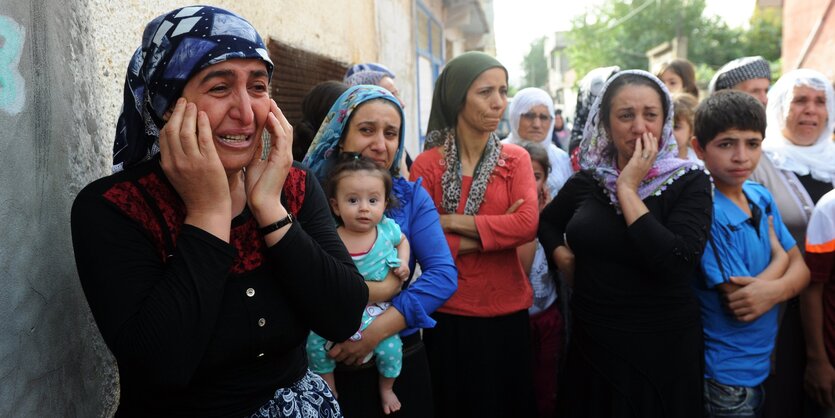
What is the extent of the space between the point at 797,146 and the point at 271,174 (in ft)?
10.4

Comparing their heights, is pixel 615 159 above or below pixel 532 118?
below

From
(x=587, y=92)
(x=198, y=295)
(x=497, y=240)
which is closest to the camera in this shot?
(x=198, y=295)

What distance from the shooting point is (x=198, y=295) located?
1.24m

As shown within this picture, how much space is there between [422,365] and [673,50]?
24876 millimetres

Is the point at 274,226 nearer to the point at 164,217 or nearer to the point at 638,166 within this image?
the point at 164,217

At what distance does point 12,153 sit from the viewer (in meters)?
1.41

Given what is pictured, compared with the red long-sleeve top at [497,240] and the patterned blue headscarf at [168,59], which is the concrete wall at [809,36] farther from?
the patterned blue headscarf at [168,59]

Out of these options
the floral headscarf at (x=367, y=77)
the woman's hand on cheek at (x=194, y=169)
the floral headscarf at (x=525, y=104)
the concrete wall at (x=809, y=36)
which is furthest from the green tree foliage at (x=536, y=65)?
the woman's hand on cheek at (x=194, y=169)

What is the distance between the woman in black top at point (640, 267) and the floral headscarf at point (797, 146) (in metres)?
1.11

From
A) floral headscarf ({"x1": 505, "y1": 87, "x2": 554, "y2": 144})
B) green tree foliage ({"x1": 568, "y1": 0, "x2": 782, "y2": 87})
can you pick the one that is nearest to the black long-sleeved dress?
floral headscarf ({"x1": 505, "y1": 87, "x2": 554, "y2": 144})

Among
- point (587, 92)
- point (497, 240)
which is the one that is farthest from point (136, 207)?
point (587, 92)

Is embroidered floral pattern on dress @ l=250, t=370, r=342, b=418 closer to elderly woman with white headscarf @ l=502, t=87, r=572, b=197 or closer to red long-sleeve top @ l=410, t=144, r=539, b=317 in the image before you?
red long-sleeve top @ l=410, t=144, r=539, b=317

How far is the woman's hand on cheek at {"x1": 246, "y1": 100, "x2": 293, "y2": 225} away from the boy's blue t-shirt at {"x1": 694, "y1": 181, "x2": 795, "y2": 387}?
6.42 feet

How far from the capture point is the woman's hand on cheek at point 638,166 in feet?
8.21
